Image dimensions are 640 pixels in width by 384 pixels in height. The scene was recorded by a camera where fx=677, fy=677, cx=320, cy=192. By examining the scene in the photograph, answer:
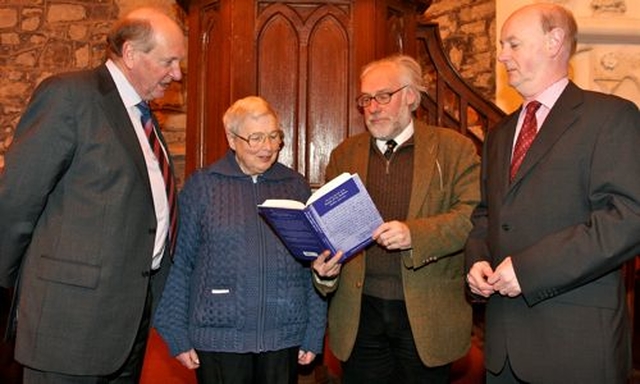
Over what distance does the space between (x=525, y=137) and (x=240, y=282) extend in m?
1.08

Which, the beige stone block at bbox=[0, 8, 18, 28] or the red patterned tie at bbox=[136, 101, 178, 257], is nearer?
the red patterned tie at bbox=[136, 101, 178, 257]

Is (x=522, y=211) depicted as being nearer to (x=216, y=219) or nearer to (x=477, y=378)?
(x=216, y=219)

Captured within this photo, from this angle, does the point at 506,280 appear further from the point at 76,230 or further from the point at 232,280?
the point at 76,230

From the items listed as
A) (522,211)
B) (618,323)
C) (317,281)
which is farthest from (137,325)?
(618,323)

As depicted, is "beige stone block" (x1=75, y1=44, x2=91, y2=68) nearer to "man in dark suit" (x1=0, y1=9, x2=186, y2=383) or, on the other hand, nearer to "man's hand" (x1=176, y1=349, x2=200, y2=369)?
"man in dark suit" (x1=0, y1=9, x2=186, y2=383)

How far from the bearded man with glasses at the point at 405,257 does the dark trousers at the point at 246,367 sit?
0.24m

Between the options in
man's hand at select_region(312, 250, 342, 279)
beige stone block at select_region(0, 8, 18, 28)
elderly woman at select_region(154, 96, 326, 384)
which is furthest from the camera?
beige stone block at select_region(0, 8, 18, 28)

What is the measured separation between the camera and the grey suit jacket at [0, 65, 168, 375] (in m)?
1.98

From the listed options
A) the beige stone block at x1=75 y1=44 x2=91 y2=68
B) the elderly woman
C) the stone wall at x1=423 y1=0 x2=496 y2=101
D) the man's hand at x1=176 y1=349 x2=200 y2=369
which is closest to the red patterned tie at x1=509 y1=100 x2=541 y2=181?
the elderly woman

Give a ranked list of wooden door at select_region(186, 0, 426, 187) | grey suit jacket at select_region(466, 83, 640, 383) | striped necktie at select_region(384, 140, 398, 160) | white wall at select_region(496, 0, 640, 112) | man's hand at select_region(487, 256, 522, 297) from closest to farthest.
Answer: grey suit jacket at select_region(466, 83, 640, 383) < man's hand at select_region(487, 256, 522, 297) < striped necktie at select_region(384, 140, 398, 160) < wooden door at select_region(186, 0, 426, 187) < white wall at select_region(496, 0, 640, 112)

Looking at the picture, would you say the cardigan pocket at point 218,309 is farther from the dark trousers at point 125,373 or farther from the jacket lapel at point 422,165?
the jacket lapel at point 422,165

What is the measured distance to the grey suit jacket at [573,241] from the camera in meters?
1.87

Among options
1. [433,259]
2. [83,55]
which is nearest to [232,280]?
[433,259]

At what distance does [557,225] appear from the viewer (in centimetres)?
199
